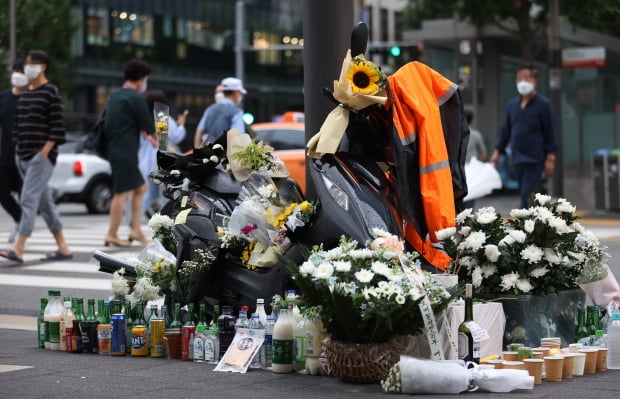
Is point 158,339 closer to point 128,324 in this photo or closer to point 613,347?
point 128,324

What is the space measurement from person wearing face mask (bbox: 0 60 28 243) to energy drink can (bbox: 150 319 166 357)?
18.7 feet

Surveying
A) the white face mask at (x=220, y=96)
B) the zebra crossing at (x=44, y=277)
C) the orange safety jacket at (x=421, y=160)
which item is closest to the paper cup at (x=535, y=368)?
the orange safety jacket at (x=421, y=160)

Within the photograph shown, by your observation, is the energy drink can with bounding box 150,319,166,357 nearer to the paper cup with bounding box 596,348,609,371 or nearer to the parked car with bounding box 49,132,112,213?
the paper cup with bounding box 596,348,609,371

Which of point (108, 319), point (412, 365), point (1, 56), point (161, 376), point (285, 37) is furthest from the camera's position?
point (285, 37)

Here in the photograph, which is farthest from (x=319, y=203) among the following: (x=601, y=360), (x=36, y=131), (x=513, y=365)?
(x=36, y=131)

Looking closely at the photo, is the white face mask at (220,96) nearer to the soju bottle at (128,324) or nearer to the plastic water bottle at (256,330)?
the soju bottle at (128,324)

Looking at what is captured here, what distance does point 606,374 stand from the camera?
6406mm

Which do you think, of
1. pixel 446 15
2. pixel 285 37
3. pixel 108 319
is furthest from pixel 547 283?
pixel 285 37

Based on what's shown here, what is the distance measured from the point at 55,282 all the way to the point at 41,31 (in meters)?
35.8

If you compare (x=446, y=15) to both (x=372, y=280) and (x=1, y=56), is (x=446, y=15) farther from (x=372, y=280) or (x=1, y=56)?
(x=372, y=280)

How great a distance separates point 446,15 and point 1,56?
22.0 meters

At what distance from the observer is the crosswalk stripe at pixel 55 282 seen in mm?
10531

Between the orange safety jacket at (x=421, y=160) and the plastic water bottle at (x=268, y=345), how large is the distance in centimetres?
101

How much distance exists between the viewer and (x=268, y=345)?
6562mm
